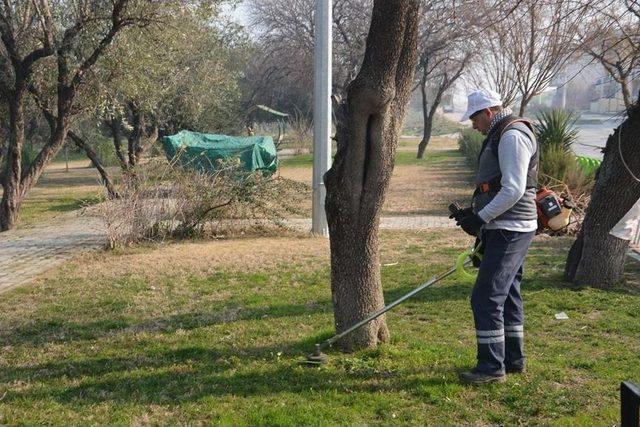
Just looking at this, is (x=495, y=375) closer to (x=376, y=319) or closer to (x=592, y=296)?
(x=376, y=319)

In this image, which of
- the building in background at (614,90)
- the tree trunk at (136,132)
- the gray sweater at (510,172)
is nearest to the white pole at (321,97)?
the building in background at (614,90)

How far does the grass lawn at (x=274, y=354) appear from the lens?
4590 millimetres

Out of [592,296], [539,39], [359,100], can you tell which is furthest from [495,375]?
[539,39]

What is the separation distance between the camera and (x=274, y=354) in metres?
5.74

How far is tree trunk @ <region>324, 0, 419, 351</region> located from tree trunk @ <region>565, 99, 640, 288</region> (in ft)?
10.8

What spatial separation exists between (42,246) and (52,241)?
24.8 inches

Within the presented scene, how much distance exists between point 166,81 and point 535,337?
17.8 meters

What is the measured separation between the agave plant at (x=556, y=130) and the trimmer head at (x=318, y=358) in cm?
1211

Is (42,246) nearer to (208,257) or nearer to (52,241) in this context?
(52,241)

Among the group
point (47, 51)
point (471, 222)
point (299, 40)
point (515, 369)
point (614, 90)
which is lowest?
point (515, 369)

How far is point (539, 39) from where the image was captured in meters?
20.7

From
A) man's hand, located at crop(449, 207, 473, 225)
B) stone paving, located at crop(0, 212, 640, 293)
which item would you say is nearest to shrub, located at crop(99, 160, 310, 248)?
stone paving, located at crop(0, 212, 640, 293)

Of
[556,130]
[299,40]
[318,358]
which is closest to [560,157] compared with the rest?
[556,130]

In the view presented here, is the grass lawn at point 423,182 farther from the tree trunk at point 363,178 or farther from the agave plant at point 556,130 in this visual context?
the tree trunk at point 363,178
